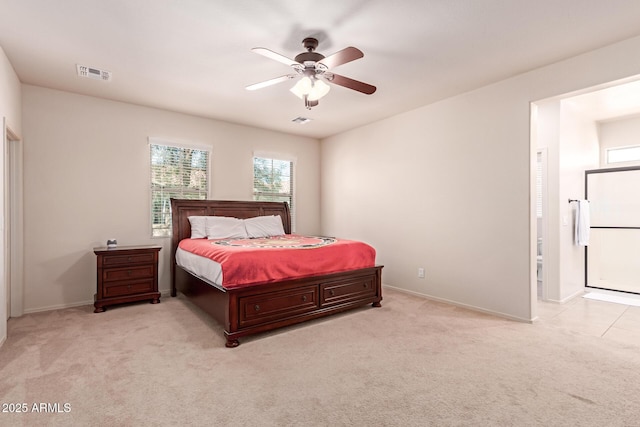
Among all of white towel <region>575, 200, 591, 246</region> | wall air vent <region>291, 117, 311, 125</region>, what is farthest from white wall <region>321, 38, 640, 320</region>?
white towel <region>575, 200, 591, 246</region>

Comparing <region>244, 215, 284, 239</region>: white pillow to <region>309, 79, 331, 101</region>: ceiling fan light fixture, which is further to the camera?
<region>244, 215, 284, 239</region>: white pillow

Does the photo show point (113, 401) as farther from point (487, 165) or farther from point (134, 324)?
point (487, 165)

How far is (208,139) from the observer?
17.0 ft

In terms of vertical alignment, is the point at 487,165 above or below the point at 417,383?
above

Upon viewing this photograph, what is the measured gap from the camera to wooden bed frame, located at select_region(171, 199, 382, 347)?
2.91 meters

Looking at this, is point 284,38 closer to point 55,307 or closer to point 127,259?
point 127,259

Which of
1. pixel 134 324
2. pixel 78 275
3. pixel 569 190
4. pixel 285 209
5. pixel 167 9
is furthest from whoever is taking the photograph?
pixel 285 209

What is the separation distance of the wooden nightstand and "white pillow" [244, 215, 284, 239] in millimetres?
1359

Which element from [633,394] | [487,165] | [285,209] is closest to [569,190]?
[487,165]

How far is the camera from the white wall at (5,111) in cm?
288

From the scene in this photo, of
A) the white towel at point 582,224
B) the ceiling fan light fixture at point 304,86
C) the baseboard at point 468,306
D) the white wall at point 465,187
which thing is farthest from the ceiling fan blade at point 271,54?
the white towel at point 582,224

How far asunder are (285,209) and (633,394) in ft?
15.6

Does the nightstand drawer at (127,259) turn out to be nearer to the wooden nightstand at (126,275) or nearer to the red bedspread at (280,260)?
the wooden nightstand at (126,275)

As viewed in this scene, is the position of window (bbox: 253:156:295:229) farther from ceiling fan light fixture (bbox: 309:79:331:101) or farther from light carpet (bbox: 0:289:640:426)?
ceiling fan light fixture (bbox: 309:79:331:101)
